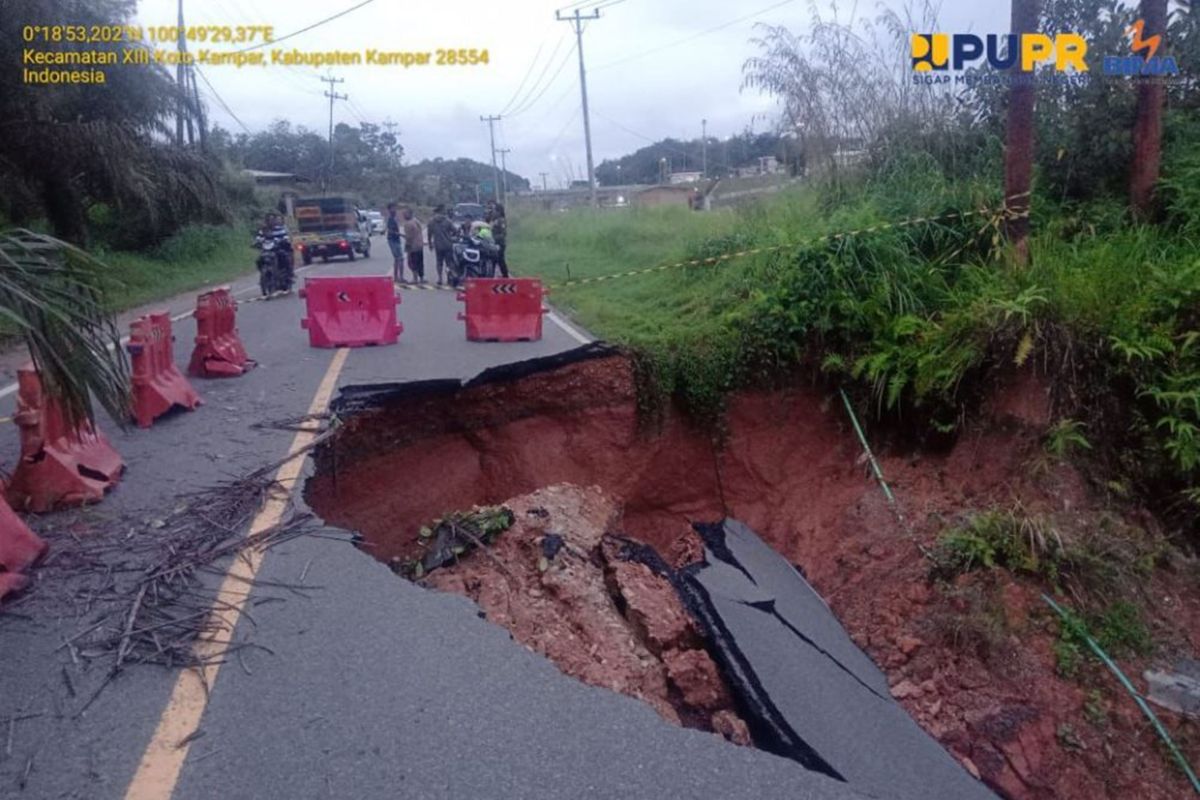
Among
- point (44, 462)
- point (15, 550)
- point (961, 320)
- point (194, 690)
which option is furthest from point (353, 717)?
point (961, 320)

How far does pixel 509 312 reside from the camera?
1352 cm

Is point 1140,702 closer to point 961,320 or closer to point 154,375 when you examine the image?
point 961,320

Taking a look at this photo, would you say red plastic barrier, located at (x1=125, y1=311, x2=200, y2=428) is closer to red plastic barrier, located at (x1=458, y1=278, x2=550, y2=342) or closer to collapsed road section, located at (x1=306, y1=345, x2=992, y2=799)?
collapsed road section, located at (x1=306, y1=345, x2=992, y2=799)

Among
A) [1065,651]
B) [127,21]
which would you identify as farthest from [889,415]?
[127,21]

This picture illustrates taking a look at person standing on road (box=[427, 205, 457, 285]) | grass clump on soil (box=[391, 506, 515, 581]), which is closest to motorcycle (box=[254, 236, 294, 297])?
person standing on road (box=[427, 205, 457, 285])

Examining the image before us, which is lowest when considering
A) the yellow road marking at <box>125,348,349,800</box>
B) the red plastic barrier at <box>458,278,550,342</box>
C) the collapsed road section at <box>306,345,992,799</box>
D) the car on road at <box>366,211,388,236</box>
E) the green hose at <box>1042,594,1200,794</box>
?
the green hose at <box>1042,594,1200,794</box>

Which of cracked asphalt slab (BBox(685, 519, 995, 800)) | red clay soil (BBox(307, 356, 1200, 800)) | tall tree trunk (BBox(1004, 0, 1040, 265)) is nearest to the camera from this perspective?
cracked asphalt slab (BBox(685, 519, 995, 800))

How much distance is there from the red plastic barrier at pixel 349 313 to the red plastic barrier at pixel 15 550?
8.02 metres

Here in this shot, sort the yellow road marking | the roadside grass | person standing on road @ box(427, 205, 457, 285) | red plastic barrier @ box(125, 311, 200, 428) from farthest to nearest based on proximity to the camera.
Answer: the roadside grass, person standing on road @ box(427, 205, 457, 285), red plastic barrier @ box(125, 311, 200, 428), the yellow road marking

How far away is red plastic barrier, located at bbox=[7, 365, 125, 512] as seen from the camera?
586cm

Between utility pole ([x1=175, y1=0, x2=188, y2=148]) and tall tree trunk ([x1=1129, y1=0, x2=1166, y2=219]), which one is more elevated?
utility pole ([x1=175, y1=0, x2=188, y2=148])

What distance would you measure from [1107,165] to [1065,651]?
5166 mm

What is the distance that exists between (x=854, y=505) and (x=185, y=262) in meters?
29.8

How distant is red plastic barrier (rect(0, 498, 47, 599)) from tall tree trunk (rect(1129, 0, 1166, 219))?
27.7 feet
